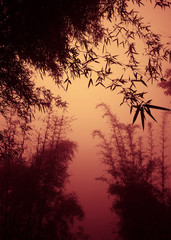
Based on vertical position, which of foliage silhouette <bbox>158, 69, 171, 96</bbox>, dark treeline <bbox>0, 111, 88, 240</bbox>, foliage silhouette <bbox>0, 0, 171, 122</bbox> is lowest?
dark treeline <bbox>0, 111, 88, 240</bbox>

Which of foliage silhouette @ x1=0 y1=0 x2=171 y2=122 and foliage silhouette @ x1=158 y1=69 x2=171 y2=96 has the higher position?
foliage silhouette @ x1=158 y1=69 x2=171 y2=96

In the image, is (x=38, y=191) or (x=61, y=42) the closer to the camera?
(x=61, y=42)

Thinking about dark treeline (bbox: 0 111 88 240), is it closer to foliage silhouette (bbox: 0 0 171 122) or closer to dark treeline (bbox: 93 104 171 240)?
dark treeline (bbox: 93 104 171 240)

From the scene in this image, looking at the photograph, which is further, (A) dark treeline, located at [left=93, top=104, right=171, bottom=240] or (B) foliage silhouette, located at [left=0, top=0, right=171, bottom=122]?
(A) dark treeline, located at [left=93, top=104, right=171, bottom=240]

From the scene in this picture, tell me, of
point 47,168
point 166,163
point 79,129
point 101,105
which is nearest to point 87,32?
point 47,168

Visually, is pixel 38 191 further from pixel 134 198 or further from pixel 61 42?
pixel 61 42

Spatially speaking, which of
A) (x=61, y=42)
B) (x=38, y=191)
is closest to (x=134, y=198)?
(x=38, y=191)

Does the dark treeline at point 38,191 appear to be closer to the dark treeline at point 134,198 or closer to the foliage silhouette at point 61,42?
the dark treeline at point 134,198

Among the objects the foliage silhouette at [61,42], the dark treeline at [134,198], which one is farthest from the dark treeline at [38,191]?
the foliage silhouette at [61,42]

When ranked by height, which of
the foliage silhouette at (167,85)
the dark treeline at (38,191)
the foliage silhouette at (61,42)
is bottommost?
the dark treeline at (38,191)

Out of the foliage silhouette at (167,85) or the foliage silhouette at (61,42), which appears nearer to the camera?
the foliage silhouette at (61,42)

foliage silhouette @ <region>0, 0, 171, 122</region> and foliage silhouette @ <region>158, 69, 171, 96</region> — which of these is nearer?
foliage silhouette @ <region>0, 0, 171, 122</region>

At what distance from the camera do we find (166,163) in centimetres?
1005

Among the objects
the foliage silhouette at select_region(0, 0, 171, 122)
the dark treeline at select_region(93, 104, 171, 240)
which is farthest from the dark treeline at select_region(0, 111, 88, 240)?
the foliage silhouette at select_region(0, 0, 171, 122)
